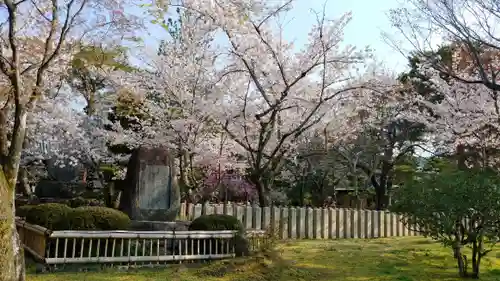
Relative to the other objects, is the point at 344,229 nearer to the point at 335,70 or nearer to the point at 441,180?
the point at 335,70

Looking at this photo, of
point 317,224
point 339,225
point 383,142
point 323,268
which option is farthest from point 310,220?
point 383,142

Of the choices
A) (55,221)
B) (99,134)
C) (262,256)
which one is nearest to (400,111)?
(99,134)

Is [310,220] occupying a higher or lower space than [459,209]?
lower

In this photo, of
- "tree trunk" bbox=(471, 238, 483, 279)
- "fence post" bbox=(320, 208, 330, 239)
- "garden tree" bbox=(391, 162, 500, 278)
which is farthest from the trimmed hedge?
"fence post" bbox=(320, 208, 330, 239)

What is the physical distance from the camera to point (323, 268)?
780 centimetres

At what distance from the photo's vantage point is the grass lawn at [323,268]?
262 inches

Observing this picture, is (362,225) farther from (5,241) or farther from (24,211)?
(5,241)

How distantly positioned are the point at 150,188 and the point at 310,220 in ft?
16.9

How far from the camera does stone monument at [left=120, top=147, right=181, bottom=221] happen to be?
9250 millimetres

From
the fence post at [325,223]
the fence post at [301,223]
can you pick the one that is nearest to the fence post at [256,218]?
the fence post at [301,223]

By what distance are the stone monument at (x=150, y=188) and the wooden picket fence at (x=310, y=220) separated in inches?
72.2

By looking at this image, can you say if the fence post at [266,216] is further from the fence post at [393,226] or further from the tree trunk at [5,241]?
the tree trunk at [5,241]

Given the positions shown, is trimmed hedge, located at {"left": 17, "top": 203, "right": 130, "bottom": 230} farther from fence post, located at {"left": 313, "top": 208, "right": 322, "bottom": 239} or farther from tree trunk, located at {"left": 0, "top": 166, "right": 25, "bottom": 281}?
fence post, located at {"left": 313, "top": 208, "right": 322, "bottom": 239}

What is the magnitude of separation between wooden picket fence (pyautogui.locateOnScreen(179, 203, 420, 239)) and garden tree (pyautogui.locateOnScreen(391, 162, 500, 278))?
2446mm
